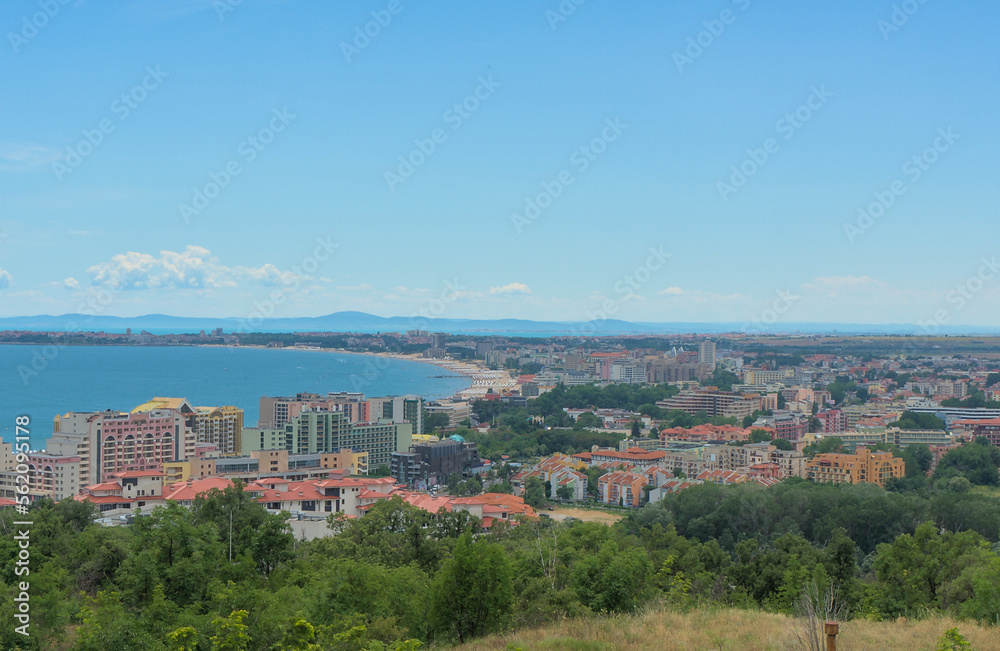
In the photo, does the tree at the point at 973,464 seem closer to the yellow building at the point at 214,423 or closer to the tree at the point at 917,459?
the tree at the point at 917,459

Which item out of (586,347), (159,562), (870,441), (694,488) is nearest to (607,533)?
(159,562)

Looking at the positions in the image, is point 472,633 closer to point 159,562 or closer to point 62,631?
point 159,562

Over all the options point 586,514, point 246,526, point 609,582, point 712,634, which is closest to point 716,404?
point 586,514

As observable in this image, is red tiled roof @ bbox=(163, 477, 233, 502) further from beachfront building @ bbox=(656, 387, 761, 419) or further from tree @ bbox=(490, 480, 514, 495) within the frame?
beachfront building @ bbox=(656, 387, 761, 419)

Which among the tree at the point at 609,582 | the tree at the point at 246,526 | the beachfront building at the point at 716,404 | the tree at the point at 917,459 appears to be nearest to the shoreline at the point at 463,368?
the beachfront building at the point at 716,404

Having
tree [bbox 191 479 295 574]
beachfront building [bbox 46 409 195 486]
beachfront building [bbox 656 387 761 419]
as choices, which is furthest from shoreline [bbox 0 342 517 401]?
tree [bbox 191 479 295 574]
